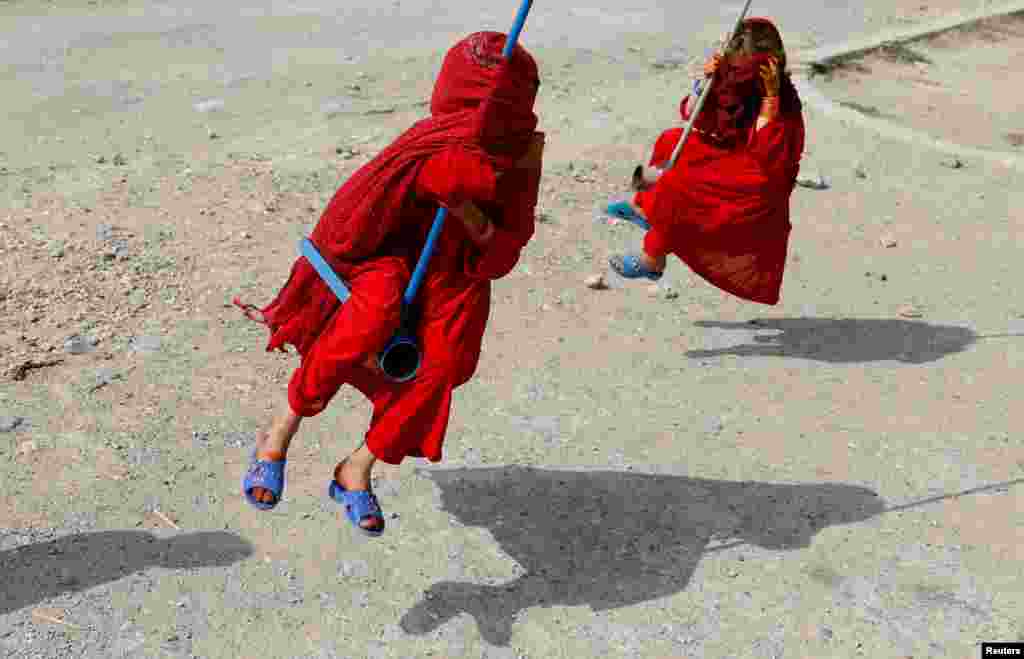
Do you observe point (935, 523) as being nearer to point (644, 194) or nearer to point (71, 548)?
point (644, 194)

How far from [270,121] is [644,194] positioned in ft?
10.8

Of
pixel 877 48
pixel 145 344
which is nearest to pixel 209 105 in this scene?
pixel 145 344

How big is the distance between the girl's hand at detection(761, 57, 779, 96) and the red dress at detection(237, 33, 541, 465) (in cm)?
237

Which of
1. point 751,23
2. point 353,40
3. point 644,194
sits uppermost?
point 751,23

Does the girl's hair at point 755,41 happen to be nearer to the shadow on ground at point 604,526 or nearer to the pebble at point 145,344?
the shadow on ground at point 604,526


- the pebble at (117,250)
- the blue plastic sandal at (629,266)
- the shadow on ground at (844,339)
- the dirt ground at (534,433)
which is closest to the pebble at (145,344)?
the dirt ground at (534,433)

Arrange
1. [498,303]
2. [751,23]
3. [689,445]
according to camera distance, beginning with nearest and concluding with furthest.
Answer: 1. [689,445]
2. [751,23]
3. [498,303]

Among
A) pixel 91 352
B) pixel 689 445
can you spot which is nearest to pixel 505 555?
pixel 689 445

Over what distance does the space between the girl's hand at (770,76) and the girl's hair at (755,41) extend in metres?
0.05

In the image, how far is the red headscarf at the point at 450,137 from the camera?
3984 millimetres

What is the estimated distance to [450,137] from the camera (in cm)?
400

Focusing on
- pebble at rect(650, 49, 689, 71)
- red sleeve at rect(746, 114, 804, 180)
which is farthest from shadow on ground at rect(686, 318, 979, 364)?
pebble at rect(650, 49, 689, 71)

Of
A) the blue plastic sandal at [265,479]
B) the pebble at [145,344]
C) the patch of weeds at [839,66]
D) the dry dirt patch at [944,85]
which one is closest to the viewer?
the blue plastic sandal at [265,479]

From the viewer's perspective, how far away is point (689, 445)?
5.61 metres
